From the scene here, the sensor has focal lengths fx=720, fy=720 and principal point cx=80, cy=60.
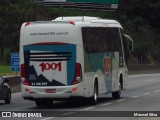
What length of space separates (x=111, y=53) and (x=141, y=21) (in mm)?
61846

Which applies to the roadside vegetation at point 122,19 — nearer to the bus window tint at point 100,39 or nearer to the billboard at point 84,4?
the billboard at point 84,4

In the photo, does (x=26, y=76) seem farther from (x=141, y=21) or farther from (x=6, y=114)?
(x=141, y=21)

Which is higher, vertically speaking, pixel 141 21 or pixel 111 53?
pixel 111 53

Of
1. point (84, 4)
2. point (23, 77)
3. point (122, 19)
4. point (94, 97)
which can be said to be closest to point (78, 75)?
point (94, 97)

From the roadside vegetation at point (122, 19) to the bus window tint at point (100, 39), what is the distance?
156ft

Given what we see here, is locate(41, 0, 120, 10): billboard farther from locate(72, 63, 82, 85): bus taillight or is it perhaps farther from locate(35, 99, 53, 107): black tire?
locate(72, 63, 82, 85): bus taillight

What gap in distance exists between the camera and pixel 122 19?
90750 millimetres

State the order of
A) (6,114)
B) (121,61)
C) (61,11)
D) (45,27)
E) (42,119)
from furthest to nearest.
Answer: (61,11), (121,61), (45,27), (6,114), (42,119)

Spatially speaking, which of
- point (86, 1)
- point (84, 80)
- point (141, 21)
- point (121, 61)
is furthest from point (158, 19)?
point (84, 80)

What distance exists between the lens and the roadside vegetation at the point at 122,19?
265 feet

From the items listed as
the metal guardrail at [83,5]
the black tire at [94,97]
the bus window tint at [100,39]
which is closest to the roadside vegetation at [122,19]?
the metal guardrail at [83,5]

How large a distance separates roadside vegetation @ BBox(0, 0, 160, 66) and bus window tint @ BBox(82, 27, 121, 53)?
4763 cm

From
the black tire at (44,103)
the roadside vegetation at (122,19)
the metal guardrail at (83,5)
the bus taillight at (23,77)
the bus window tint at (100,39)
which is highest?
the bus window tint at (100,39)

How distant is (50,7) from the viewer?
8956 cm
